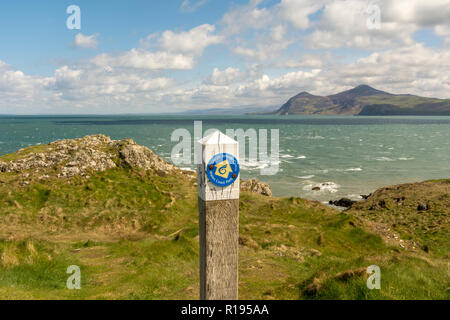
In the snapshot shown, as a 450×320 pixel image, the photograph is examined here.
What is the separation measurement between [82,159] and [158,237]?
471 inches

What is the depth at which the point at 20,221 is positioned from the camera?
18.3m

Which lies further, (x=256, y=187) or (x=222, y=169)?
(x=256, y=187)

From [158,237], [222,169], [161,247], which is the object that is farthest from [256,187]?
[222,169]

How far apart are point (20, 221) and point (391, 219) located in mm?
34602

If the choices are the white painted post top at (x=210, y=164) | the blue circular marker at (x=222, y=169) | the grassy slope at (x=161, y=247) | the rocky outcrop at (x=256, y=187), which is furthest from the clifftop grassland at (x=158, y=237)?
the blue circular marker at (x=222, y=169)

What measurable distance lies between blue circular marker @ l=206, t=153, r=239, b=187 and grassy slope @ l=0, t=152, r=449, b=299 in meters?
4.96

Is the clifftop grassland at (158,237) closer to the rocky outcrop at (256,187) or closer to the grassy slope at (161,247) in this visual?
the grassy slope at (161,247)

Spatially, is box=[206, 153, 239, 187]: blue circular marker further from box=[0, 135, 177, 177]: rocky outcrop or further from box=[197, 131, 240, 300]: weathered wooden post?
box=[0, 135, 177, 177]: rocky outcrop

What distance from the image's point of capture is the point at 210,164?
13.0 ft

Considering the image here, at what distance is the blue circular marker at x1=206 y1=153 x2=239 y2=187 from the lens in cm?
397

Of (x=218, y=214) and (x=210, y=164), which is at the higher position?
(x=210, y=164)

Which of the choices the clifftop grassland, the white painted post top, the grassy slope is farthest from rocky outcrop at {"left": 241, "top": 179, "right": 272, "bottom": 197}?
the white painted post top

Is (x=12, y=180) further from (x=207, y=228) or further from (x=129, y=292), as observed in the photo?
(x=207, y=228)

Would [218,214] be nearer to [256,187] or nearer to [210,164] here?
[210,164]
